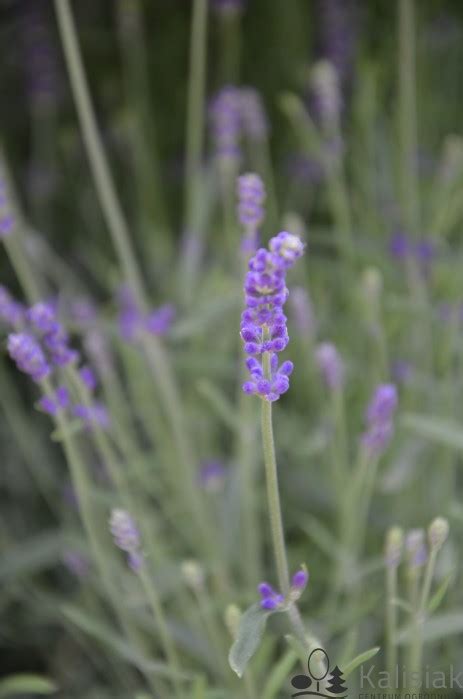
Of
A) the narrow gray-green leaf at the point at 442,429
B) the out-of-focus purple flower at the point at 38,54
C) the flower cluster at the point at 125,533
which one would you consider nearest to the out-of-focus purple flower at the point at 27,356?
the flower cluster at the point at 125,533

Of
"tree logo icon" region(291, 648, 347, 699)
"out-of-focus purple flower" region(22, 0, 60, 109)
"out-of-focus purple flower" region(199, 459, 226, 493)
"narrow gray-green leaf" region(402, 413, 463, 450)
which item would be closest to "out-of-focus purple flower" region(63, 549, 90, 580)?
"out-of-focus purple flower" region(199, 459, 226, 493)

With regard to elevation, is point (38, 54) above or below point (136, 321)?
above

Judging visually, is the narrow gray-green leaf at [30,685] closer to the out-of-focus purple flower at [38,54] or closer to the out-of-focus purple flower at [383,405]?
the out-of-focus purple flower at [383,405]

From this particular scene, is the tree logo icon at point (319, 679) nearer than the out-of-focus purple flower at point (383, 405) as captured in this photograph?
Yes

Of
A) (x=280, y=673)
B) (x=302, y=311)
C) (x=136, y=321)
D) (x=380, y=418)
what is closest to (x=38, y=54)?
(x=136, y=321)

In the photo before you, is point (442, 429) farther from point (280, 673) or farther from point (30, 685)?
point (30, 685)

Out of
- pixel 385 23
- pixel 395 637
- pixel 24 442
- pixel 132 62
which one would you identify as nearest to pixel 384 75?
pixel 385 23

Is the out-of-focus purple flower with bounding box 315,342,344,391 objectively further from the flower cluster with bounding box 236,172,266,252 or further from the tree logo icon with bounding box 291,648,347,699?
the tree logo icon with bounding box 291,648,347,699
